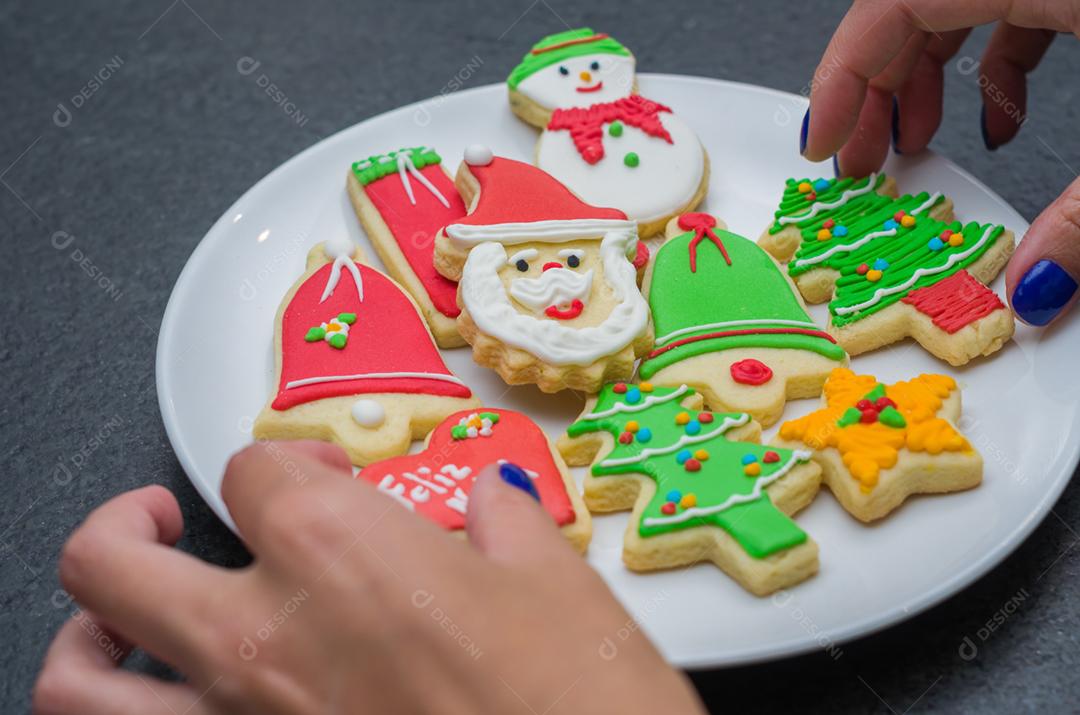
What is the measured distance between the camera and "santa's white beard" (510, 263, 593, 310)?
2.05 metres

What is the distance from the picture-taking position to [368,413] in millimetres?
1907

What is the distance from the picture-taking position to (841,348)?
2084mm

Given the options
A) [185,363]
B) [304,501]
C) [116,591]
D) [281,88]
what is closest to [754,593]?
[304,501]

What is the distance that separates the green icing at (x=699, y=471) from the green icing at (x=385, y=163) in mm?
764

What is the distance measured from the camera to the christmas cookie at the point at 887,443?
178cm

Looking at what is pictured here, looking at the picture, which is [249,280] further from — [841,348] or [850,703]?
[850,703]

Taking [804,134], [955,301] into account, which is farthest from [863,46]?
[955,301]

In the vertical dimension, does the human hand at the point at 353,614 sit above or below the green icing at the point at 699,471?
above

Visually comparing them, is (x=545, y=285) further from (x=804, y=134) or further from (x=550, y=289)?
(x=804, y=134)

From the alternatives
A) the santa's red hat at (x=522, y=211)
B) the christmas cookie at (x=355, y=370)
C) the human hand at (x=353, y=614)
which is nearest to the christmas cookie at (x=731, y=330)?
the santa's red hat at (x=522, y=211)

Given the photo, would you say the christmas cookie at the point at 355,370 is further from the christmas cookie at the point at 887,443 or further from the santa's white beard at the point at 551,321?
the christmas cookie at the point at 887,443

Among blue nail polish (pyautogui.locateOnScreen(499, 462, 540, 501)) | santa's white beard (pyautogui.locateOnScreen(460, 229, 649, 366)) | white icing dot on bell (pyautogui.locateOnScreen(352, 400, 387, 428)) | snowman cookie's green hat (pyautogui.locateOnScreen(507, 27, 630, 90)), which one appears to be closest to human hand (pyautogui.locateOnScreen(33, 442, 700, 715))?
blue nail polish (pyautogui.locateOnScreen(499, 462, 540, 501))

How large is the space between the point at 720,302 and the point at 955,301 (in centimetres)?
43

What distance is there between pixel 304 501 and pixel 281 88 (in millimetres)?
2109
